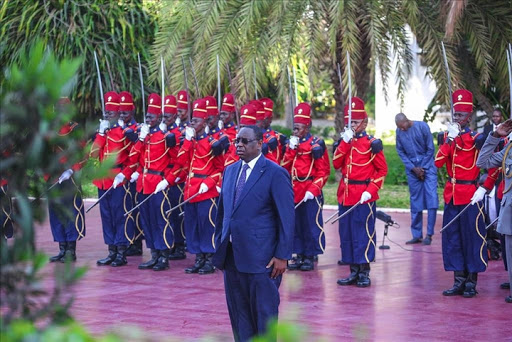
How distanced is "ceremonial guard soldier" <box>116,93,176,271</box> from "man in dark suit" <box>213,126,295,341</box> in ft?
14.7

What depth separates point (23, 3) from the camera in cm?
1919

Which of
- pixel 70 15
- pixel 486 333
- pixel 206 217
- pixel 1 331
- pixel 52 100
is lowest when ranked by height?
pixel 486 333

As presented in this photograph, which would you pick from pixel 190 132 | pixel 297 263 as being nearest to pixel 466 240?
pixel 297 263

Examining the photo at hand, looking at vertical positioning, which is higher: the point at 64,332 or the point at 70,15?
the point at 70,15

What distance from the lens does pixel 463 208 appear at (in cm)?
906

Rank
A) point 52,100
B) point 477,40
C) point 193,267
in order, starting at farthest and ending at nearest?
point 477,40, point 193,267, point 52,100

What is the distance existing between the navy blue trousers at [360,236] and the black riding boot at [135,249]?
3.20 m

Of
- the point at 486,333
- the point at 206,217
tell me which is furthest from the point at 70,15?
the point at 486,333

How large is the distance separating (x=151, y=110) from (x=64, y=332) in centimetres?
914

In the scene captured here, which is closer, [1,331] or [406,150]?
[1,331]

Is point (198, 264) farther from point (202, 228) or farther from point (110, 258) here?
point (110, 258)

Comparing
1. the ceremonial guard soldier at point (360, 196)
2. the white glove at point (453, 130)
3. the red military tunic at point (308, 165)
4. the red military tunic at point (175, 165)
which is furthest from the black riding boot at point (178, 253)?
the white glove at point (453, 130)

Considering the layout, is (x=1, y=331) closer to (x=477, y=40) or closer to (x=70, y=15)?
(x=477, y=40)

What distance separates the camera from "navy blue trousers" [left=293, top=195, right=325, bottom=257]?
35.2 feet
